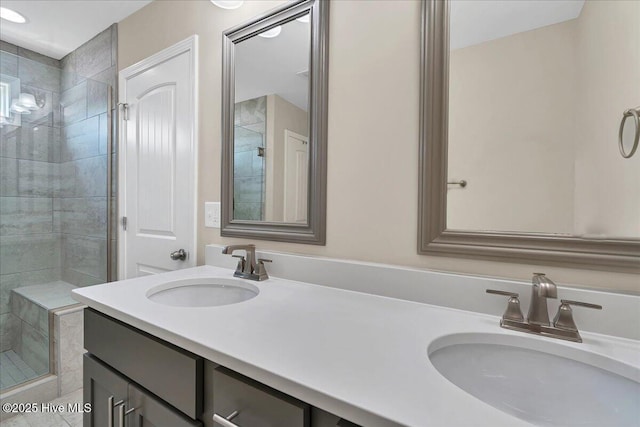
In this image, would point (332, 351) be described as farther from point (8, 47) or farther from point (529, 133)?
point (8, 47)

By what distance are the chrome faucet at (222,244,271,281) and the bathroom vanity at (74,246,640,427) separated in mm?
128

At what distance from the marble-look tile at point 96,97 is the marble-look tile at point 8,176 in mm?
639

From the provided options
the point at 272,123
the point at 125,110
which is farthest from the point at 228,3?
the point at 125,110

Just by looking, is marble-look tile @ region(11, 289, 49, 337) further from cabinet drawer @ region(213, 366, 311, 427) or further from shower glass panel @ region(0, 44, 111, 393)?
cabinet drawer @ region(213, 366, 311, 427)

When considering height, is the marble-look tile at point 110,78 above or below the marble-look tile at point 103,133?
above

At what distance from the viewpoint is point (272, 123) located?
1.25 meters

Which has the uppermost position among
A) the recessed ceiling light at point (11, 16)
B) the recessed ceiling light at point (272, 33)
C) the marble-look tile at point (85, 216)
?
the recessed ceiling light at point (11, 16)

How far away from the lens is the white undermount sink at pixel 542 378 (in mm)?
557

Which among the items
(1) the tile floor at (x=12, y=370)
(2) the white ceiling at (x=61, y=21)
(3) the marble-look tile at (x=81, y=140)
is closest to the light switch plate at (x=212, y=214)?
(3) the marble-look tile at (x=81, y=140)

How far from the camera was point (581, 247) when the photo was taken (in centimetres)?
73

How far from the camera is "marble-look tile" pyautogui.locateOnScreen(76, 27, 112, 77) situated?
2.06 metres

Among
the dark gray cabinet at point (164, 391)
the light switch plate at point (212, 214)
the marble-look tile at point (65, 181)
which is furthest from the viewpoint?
the marble-look tile at point (65, 181)

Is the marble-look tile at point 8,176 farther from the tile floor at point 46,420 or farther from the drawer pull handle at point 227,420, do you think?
the drawer pull handle at point 227,420

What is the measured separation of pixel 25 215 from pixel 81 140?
70 centimetres
